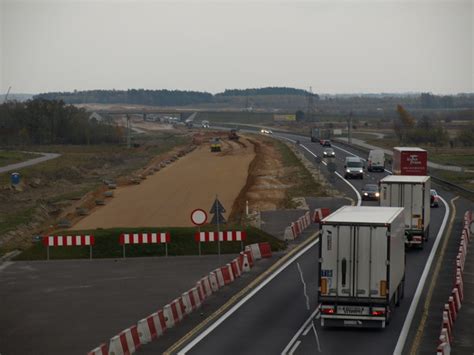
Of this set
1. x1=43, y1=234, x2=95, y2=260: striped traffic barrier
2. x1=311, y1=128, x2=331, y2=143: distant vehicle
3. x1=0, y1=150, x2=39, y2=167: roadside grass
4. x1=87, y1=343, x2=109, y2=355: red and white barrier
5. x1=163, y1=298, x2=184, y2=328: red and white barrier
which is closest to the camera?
x1=87, y1=343, x2=109, y2=355: red and white barrier

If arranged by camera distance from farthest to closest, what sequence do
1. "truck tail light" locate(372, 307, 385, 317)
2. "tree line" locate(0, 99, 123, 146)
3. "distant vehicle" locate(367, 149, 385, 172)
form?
1. "tree line" locate(0, 99, 123, 146)
2. "distant vehicle" locate(367, 149, 385, 172)
3. "truck tail light" locate(372, 307, 385, 317)

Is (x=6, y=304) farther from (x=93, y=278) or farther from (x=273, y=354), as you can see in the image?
(x=273, y=354)

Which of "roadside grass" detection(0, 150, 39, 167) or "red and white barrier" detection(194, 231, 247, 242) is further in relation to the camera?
"roadside grass" detection(0, 150, 39, 167)

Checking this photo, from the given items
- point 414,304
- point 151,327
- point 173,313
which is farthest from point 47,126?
point 151,327

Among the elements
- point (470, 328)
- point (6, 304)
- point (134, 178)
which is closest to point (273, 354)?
point (470, 328)

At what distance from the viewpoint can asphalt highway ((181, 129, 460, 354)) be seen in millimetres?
22188

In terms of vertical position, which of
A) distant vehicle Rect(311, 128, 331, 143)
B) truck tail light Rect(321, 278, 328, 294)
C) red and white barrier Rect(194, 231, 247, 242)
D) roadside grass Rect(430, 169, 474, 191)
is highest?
truck tail light Rect(321, 278, 328, 294)

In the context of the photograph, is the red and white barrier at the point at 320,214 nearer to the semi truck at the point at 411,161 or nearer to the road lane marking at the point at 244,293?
the road lane marking at the point at 244,293

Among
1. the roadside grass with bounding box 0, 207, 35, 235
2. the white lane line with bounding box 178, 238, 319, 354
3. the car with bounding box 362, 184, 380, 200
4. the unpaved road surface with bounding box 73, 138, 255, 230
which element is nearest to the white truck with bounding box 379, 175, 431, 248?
the white lane line with bounding box 178, 238, 319, 354

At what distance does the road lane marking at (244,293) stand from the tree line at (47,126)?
127879 mm

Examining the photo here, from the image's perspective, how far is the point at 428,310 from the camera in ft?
87.9

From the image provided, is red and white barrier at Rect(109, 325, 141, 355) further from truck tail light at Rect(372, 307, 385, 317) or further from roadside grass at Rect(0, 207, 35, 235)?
roadside grass at Rect(0, 207, 35, 235)

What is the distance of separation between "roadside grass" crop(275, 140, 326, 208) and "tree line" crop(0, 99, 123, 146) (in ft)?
204

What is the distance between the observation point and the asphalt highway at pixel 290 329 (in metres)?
22.2
